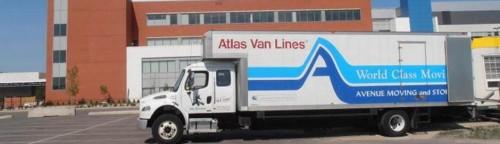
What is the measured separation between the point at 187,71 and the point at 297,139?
12.6 feet

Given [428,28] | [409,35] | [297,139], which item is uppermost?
[428,28]

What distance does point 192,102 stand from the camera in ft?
46.7

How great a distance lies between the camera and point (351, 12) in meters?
69.8

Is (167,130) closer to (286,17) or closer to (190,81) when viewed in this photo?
(190,81)

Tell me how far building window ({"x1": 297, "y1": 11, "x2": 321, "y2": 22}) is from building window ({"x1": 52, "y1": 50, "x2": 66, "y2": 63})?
31824mm

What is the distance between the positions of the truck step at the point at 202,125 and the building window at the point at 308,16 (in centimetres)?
5638


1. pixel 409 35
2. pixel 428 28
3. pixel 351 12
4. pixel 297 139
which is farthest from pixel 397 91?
pixel 351 12

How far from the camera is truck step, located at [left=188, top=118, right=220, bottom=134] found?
14.2m

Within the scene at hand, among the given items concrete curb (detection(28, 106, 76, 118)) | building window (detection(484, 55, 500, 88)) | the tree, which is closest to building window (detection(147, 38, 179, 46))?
the tree

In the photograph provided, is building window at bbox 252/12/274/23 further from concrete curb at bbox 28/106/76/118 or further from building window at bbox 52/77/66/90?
concrete curb at bbox 28/106/76/118

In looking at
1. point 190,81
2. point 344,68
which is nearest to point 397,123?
point 344,68

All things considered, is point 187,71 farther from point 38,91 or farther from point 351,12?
point 38,91

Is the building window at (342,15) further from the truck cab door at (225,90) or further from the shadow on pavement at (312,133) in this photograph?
the truck cab door at (225,90)

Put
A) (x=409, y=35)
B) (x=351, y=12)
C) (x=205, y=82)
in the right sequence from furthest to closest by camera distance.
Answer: (x=351, y=12) < (x=409, y=35) < (x=205, y=82)
